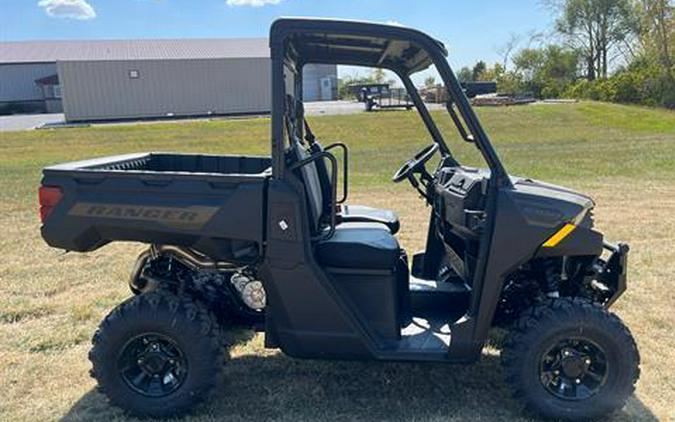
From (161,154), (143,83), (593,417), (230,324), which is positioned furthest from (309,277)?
(143,83)

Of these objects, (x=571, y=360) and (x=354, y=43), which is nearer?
(x=571, y=360)

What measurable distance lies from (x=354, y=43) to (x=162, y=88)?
3531 centimetres

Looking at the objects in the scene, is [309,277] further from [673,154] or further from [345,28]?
[673,154]

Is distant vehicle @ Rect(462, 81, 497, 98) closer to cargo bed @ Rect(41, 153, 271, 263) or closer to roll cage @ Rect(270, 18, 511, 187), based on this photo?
roll cage @ Rect(270, 18, 511, 187)

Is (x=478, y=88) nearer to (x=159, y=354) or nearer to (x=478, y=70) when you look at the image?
(x=159, y=354)

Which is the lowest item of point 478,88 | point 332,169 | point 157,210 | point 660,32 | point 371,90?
point 371,90

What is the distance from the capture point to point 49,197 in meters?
2.98

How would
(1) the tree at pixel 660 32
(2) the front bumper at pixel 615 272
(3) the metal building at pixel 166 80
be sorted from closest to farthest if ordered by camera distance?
(2) the front bumper at pixel 615 272, (1) the tree at pixel 660 32, (3) the metal building at pixel 166 80

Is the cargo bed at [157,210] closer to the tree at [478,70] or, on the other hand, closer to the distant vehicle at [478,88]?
the distant vehicle at [478,88]

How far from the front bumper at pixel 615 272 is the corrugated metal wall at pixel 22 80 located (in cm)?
5300

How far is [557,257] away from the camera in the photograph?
3.11 metres

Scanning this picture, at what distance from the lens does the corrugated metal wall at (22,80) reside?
1909 inches

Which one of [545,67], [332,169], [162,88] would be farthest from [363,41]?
[545,67]

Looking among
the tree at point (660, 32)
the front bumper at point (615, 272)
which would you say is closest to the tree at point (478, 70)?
the tree at point (660, 32)
